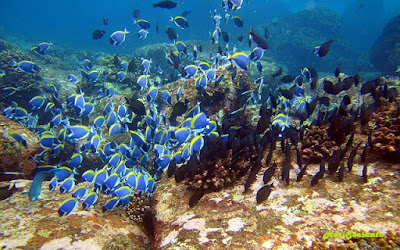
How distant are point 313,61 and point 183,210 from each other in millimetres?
28227

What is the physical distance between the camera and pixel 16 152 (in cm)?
591

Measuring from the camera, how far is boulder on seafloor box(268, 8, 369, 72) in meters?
26.4

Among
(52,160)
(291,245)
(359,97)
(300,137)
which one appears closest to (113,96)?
(52,160)

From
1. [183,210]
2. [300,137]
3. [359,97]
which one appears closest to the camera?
[183,210]

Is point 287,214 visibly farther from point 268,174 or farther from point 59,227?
point 59,227

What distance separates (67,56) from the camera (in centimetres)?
2495

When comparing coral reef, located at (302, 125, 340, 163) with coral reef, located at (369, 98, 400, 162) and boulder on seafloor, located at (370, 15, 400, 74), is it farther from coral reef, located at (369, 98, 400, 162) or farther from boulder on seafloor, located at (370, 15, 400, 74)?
boulder on seafloor, located at (370, 15, 400, 74)

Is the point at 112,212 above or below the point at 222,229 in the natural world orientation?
below

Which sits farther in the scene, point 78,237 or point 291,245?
point 78,237

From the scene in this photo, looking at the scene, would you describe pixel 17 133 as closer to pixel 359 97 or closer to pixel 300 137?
pixel 300 137

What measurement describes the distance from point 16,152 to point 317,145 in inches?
290

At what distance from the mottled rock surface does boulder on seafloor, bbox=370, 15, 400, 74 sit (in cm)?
2272

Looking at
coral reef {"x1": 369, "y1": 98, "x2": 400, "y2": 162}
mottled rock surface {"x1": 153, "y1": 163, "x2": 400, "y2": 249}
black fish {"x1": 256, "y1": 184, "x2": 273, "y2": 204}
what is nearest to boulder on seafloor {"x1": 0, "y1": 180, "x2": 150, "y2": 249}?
mottled rock surface {"x1": 153, "y1": 163, "x2": 400, "y2": 249}

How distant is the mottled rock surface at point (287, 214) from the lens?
2.70 m
